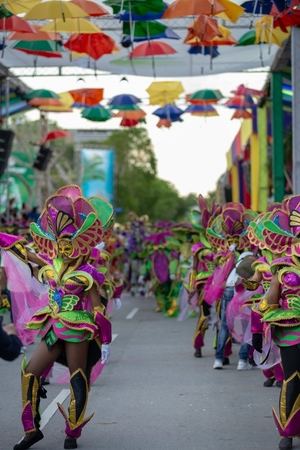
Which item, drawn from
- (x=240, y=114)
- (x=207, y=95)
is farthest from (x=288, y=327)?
(x=240, y=114)

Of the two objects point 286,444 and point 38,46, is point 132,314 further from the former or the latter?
point 286,444

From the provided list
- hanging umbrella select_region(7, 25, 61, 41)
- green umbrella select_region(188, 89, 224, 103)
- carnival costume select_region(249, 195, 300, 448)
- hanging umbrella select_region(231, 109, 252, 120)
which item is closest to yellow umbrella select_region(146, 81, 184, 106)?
green umbrella select_region(188, 89, 224, 103)

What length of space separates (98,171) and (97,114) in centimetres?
4290

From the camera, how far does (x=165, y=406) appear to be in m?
10.5

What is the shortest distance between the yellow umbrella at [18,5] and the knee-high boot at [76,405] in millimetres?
8482

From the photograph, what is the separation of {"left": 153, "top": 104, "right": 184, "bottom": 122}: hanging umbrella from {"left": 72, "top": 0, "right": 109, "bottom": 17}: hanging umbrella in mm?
13037

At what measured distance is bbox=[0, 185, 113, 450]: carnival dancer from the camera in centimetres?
820

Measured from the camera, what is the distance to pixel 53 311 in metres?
8.30

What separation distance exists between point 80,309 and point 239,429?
6.20ft

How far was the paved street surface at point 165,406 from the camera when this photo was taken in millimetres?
8648

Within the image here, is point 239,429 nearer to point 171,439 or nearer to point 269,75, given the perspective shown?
point 171,439

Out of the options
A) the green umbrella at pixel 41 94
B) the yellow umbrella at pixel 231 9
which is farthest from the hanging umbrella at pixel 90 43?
the green umbrella at pixel 41 94

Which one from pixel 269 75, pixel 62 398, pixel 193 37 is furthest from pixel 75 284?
pixel 269 75

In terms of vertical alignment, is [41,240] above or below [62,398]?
above
